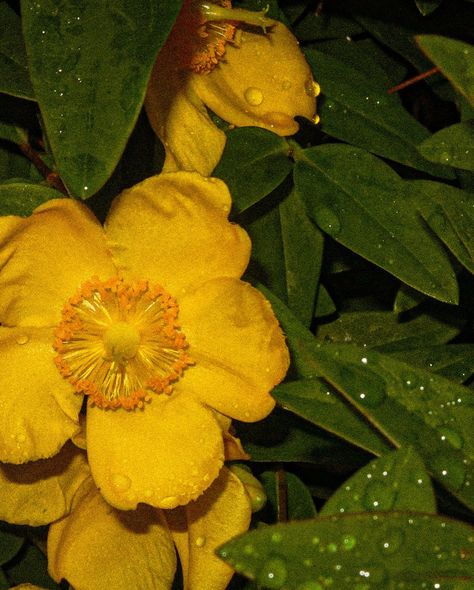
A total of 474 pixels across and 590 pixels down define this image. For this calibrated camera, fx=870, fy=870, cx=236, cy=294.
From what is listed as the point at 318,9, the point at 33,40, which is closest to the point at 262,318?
the point at 33,40

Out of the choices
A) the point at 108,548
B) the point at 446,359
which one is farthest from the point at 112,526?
the point at 446,359

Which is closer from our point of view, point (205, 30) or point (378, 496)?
point (378, 496)

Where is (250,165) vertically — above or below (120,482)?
above

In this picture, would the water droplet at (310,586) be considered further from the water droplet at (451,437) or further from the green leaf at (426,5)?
the green leaf at (426,5)

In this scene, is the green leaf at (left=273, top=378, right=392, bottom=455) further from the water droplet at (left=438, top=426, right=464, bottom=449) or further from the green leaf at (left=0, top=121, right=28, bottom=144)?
the green leaf at (left=0, top=121, right=28, bottom=144)

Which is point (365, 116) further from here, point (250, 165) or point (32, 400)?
point (32, 400)

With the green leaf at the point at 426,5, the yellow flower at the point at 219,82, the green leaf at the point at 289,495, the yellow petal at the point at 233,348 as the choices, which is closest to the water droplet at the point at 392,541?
the yellow petal at the point at 233,348
